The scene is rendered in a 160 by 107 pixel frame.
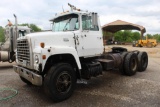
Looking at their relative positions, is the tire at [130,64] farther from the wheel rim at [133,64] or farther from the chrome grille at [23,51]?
the chrome grille at [23,51]

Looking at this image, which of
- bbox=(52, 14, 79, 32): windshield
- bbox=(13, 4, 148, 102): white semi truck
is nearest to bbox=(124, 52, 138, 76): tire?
bbox=(13, 4, 148, 102): white semi truck

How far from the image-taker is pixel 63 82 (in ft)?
16.4

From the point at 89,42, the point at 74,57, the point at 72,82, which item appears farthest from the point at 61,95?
the point at 89,42

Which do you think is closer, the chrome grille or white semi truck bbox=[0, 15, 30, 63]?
the chrome grille

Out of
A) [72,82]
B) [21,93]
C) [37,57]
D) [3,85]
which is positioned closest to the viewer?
[37,57]

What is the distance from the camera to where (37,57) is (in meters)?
4.68

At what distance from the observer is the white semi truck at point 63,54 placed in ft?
15.5

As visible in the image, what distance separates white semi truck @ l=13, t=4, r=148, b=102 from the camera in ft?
15.5

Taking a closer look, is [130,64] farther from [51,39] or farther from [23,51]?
[23,51]

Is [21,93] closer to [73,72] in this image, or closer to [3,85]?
[3,85]

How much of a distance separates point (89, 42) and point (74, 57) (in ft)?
3.56

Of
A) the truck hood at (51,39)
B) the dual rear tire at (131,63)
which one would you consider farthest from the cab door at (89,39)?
the dual rear tire at (131,63)

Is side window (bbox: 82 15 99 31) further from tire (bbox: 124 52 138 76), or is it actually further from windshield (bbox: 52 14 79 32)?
tire (bbox: 124 52 138 76)

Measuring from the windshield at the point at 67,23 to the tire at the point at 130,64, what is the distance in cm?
326
